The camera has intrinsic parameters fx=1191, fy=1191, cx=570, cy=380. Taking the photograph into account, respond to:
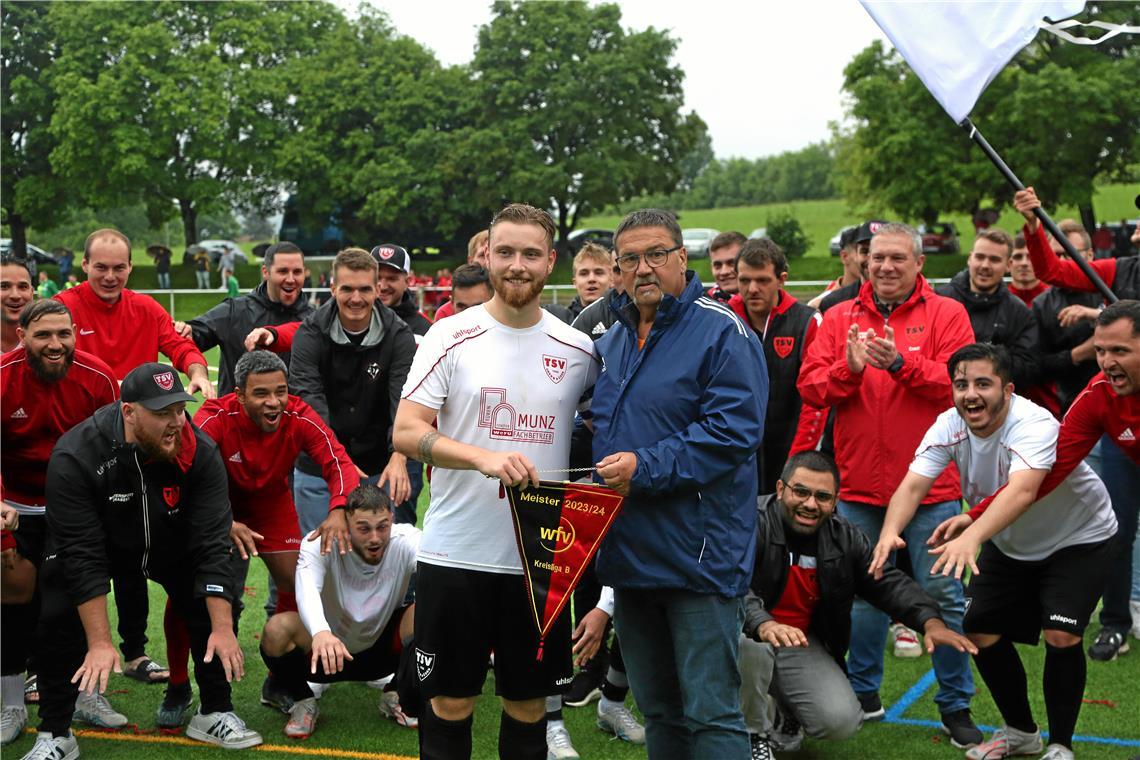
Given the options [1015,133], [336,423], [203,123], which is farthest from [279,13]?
[336,423]

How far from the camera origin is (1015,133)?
131ft

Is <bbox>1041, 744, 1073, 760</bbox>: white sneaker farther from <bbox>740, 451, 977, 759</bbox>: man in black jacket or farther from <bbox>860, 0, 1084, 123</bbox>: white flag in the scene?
<bbox>860, 0, 1084, 123</bbox>: white flag

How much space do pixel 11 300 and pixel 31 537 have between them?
4.47 feet

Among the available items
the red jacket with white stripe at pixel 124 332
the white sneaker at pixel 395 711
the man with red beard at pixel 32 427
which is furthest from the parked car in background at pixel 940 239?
the man with red beard at pixel 32 427

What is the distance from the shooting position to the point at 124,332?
7.14 meters

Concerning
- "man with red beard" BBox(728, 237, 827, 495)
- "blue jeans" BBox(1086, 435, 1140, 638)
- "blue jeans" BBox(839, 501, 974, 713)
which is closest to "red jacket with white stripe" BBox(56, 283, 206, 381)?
"man with red beard" BBox(728, 237, 827, 495)

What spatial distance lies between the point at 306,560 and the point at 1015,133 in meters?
38.7

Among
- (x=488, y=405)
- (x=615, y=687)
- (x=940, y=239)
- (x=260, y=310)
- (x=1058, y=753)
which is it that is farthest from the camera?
(x=940, y=239)

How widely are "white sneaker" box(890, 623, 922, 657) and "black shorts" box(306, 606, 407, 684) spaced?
3084mm

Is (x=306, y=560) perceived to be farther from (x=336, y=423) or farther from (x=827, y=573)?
(x=827, y=573)

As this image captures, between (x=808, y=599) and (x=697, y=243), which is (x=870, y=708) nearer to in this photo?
(x=808, y=599)

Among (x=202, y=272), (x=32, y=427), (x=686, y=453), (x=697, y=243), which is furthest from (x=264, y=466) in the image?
(x=697, y=243)

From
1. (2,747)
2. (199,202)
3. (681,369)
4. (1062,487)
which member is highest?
(199,202)

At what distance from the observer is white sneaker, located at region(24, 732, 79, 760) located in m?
5.53
